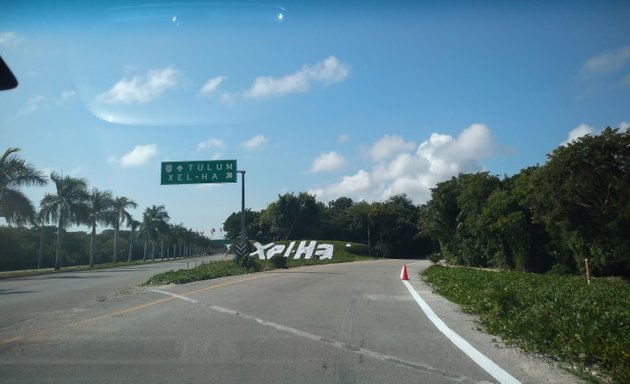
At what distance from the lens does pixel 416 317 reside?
459 inches

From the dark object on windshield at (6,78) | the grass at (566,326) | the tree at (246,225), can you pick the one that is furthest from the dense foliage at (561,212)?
the tree at (246,225)

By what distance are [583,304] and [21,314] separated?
44.1 feet

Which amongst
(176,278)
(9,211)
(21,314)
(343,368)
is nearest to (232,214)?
(9,211)

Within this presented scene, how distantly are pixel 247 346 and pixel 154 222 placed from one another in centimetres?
8574

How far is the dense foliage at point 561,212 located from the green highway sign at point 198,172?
19.4 meters

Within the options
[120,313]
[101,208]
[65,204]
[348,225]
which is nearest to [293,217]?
[348,225]

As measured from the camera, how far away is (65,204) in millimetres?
46469

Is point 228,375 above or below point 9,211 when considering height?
below

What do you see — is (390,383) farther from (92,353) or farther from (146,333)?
(146,333)

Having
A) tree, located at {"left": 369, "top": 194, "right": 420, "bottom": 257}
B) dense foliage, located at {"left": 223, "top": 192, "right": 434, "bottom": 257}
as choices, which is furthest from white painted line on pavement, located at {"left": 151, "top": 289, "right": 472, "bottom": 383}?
tree, located at {"left": 369, "top": 194, "right": 420, "bottom": 257}

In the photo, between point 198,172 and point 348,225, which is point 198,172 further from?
point 348,225

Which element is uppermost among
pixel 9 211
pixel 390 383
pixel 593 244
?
pixel 9 211

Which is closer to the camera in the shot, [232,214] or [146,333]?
[146,333]

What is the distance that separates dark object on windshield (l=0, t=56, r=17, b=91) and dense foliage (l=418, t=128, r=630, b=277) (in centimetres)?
2716
